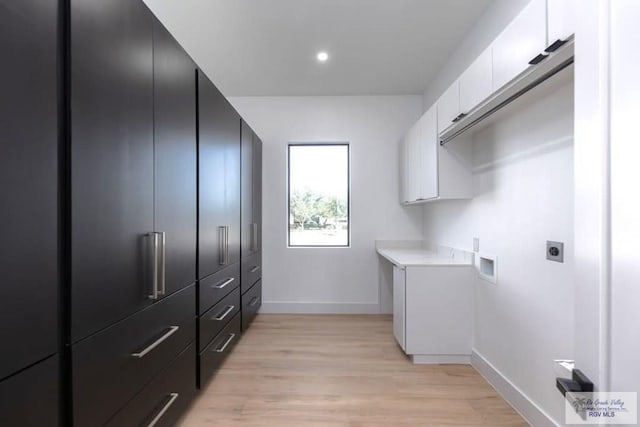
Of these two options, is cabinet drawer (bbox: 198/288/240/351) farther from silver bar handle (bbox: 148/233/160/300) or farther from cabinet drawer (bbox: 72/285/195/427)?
silver bar handle (bbox: 148/233/160/300)

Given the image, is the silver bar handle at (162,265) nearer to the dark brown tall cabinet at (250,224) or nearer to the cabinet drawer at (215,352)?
the cabinet drawer at (215,352)

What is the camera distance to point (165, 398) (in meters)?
1.67

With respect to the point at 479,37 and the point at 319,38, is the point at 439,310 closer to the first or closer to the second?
the point at 479,37

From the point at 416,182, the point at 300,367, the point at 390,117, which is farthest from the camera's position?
Result: the point at 390,117

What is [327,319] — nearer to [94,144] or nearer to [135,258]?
[135,258]

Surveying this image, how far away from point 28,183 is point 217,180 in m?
1.52

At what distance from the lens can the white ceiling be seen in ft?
8.07

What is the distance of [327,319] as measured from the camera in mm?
4012

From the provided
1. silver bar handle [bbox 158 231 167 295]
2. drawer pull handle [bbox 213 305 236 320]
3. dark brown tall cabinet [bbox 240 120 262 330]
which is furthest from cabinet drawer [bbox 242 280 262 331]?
silver bar handle [bbox 158 231 167 295]

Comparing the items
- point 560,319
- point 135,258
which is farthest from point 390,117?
point 135,258

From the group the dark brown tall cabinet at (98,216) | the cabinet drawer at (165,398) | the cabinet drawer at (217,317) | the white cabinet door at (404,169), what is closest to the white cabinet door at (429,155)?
the white cabinet door at (404,169)

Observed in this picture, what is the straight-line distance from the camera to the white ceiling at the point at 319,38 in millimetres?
2461

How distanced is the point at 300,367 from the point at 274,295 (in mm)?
1647

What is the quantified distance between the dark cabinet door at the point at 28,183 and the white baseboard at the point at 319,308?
11.2 ft
